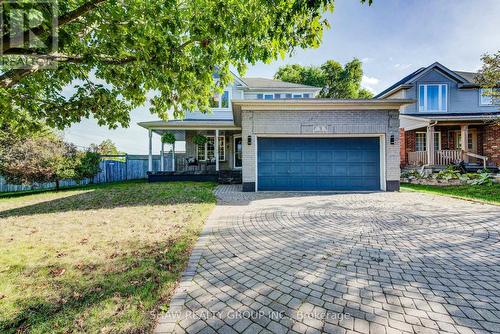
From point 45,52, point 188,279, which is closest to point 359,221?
point 188,279

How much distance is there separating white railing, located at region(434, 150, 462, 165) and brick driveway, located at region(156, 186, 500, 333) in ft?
38.0

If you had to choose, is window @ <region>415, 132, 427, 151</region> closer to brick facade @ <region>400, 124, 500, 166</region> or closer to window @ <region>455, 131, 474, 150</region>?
brick facade @ <region>400, 124, 500, 166</region>

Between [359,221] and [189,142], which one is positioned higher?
[189,142]

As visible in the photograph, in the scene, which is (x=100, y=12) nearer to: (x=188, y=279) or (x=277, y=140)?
(x=188, y=279)

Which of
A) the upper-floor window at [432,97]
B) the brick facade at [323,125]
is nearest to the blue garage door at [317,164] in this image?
the brick facade at [323,125]

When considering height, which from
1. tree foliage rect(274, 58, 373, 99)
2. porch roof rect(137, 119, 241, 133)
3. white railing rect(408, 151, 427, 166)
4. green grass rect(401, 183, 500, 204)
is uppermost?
tree foliage rect(274, 58, 373, 99)

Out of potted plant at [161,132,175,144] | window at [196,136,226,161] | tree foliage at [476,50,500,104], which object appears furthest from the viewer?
window at [196,136,226,161]

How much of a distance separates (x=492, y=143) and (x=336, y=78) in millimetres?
17412

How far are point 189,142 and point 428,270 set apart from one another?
15.5m

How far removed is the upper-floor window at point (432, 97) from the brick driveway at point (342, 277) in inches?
563

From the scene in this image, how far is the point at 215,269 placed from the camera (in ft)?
10.2

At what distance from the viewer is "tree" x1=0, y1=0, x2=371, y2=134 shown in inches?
134

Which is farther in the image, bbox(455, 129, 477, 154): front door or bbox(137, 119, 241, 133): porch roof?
bbox(455, 129, 477, 154): front door

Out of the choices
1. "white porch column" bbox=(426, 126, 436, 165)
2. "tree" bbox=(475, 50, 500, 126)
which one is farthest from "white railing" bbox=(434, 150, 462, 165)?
"tree" bbox=(475, 50, 500, 126)
